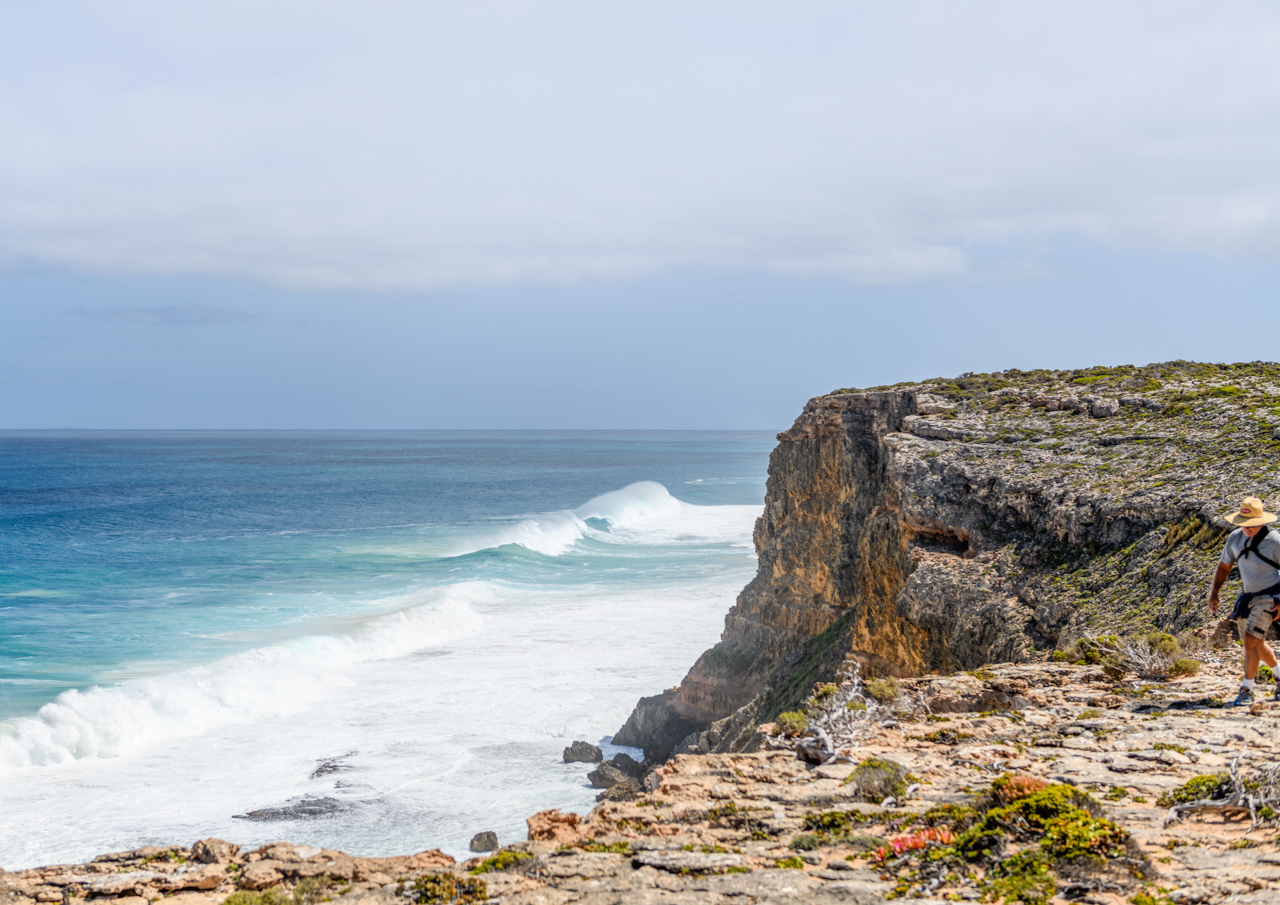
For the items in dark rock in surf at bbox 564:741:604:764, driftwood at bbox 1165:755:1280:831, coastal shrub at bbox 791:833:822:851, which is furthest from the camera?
dark rock in surf at bbox 564:741:604:764

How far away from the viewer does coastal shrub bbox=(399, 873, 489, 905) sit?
610 centimetres

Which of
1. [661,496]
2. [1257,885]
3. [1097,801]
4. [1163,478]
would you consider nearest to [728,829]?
[1097,801]

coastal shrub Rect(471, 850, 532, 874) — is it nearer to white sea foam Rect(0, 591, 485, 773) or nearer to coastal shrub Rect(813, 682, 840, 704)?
coastal shrub Rect(813, 682, 840, 704)

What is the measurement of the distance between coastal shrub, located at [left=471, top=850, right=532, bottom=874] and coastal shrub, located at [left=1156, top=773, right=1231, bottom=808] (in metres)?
5.01

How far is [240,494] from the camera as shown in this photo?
99.3 m

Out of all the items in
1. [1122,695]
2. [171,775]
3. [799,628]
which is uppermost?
[1122,695]

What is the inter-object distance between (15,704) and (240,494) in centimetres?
7772

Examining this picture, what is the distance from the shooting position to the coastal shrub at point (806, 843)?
6.59 m

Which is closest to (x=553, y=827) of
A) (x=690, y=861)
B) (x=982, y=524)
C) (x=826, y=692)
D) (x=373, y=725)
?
(x=690, y=861)

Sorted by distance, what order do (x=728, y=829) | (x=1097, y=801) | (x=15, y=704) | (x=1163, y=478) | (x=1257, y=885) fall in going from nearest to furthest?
(x=1257, y=885) < (x=1097, y=801) < (x=728, y=829) < (x=1163, y=478) < (x=15, y=704)

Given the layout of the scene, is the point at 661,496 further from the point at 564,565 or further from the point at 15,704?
the point at 15,704

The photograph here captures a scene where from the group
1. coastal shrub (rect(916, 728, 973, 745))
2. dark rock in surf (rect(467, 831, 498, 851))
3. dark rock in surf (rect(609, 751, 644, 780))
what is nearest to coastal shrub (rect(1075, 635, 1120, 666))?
coastal shrub (rect(916, 728, 973, 745))

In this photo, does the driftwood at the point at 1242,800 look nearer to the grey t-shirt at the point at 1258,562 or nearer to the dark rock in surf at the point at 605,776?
the grey t-shirt at the point at 1258,562

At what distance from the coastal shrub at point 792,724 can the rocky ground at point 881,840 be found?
42 centimetres
